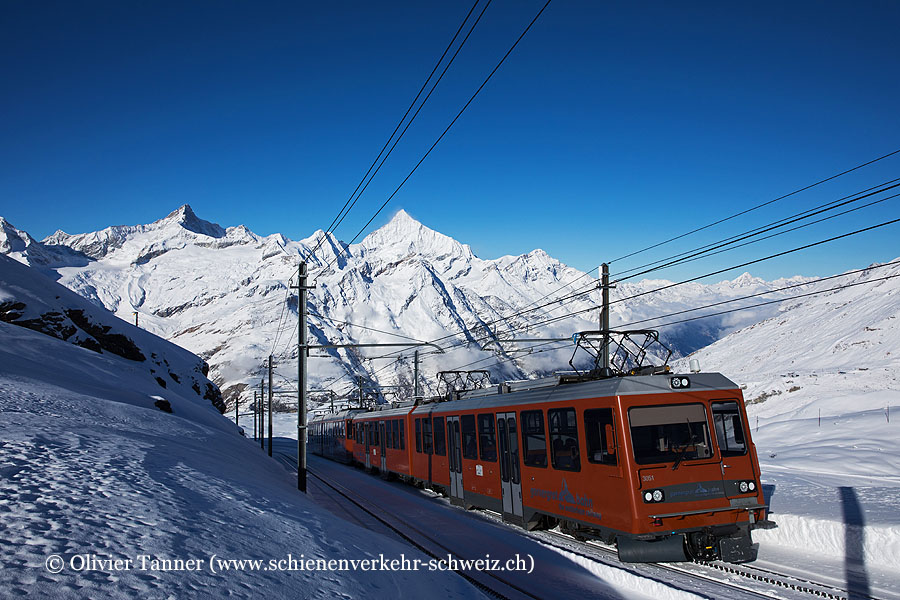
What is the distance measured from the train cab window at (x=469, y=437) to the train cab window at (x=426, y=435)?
3296mm

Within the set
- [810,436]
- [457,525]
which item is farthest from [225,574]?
[810,436]

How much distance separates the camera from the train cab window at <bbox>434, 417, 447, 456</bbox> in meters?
19.2

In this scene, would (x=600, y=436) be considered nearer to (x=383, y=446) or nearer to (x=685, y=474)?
(x=685, y=474)

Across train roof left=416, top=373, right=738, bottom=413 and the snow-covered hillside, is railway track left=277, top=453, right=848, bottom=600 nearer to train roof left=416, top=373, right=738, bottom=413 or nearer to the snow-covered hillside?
the snow-covered hillside

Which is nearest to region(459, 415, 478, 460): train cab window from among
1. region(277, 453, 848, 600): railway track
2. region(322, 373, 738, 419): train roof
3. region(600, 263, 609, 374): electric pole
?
region(322, 373, 738, 419): train roof

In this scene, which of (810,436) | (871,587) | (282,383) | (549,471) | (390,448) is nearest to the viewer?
(871,587)

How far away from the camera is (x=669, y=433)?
408 inches

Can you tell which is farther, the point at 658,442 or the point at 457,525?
the point at 457,525

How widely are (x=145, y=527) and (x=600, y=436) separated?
7.63 m

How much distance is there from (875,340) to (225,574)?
93.8m

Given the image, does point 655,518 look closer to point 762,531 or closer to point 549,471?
point 549,471

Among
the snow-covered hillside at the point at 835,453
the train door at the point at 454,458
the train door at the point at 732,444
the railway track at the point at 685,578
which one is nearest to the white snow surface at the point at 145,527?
the railway track at the point at 685,578

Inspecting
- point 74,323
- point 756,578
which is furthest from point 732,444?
point 74,323

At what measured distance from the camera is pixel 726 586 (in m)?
9.16
